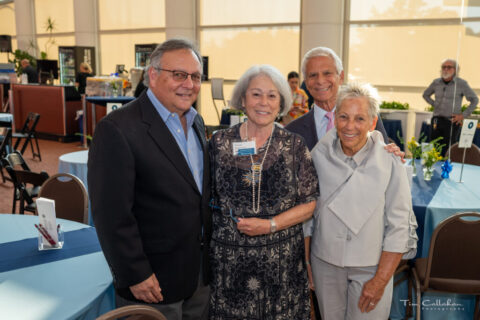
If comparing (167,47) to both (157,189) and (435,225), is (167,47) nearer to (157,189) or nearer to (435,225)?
(157,189)

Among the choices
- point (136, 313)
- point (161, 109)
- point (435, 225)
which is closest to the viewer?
point (136, 313)

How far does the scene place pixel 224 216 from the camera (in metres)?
1.58

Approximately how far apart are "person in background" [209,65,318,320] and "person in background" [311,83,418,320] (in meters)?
0.11

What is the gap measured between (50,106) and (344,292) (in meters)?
9.36

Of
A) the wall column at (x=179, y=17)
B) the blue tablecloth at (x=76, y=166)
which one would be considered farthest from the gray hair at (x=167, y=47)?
the wall column at (x=179, y=17)

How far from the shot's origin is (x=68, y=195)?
2.71m

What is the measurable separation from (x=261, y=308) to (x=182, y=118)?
823mm

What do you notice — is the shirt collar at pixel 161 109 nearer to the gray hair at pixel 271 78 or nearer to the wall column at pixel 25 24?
the gray hair at pixel 271 78

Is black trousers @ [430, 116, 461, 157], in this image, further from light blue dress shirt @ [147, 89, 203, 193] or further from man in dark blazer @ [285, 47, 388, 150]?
light blue dress shirt @ [147, 89, 203, 193]

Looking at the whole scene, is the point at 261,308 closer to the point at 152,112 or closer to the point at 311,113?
the point at 152,112

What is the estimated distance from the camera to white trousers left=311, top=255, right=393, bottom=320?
1632 millimetres

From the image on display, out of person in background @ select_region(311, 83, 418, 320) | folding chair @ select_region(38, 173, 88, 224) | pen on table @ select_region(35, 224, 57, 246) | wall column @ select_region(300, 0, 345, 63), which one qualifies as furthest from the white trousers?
wall column @ select_region(300, 0, 345, 63)

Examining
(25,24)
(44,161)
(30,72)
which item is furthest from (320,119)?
(25,24)

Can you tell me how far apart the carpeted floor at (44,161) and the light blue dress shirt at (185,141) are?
4.03 meters
